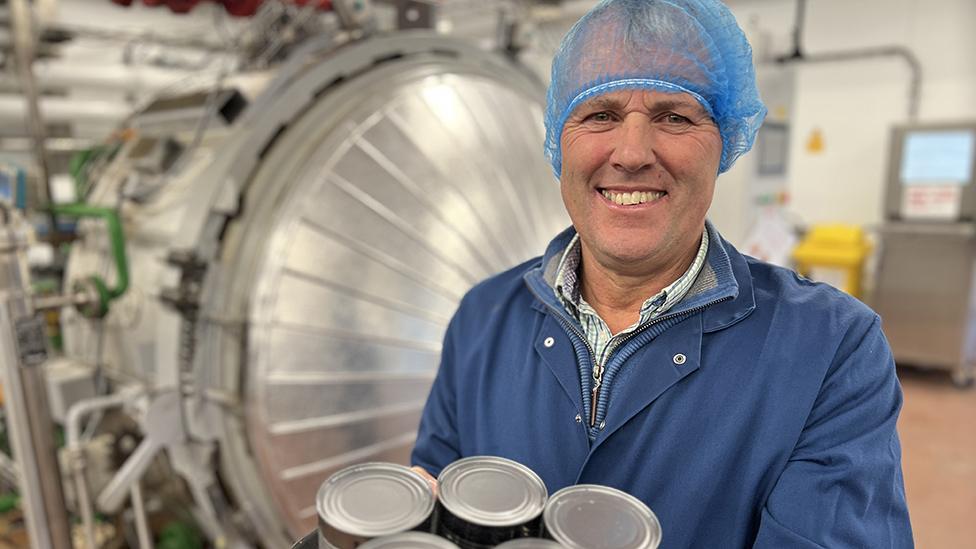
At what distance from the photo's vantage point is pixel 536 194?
1719 mm

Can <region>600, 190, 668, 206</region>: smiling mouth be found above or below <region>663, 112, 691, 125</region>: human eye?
below

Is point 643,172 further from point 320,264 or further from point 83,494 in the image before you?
point 83,494

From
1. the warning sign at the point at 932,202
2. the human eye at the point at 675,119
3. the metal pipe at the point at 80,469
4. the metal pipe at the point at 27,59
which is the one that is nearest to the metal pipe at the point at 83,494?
the metal pipe at the point at 80,469

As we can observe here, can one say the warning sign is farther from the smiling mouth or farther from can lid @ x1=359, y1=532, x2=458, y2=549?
can lid @ x1=359, y1=532, x2=458, y2=549

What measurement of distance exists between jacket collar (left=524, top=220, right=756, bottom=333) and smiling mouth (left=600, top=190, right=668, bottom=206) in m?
0.13

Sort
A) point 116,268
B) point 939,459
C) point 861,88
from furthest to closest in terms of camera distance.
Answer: point 861,88, point 939,459, point 116,268

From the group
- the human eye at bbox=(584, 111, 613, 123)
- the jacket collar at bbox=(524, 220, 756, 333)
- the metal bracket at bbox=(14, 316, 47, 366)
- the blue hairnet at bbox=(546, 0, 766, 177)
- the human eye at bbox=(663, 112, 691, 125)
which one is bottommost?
the metal bracket at bbox=(14, 316, 47, 366)

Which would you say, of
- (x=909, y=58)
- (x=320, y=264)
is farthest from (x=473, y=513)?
(x=909, y=58)

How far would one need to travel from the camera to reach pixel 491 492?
24.9 inches

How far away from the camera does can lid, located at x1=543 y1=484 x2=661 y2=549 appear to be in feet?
1.90

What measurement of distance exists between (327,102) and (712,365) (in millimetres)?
1205

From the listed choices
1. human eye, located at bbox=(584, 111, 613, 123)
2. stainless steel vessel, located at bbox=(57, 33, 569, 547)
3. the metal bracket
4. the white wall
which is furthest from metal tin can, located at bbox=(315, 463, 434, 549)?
the white wall

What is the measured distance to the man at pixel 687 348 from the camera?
714 mm

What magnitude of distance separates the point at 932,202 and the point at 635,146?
12.0 feet
